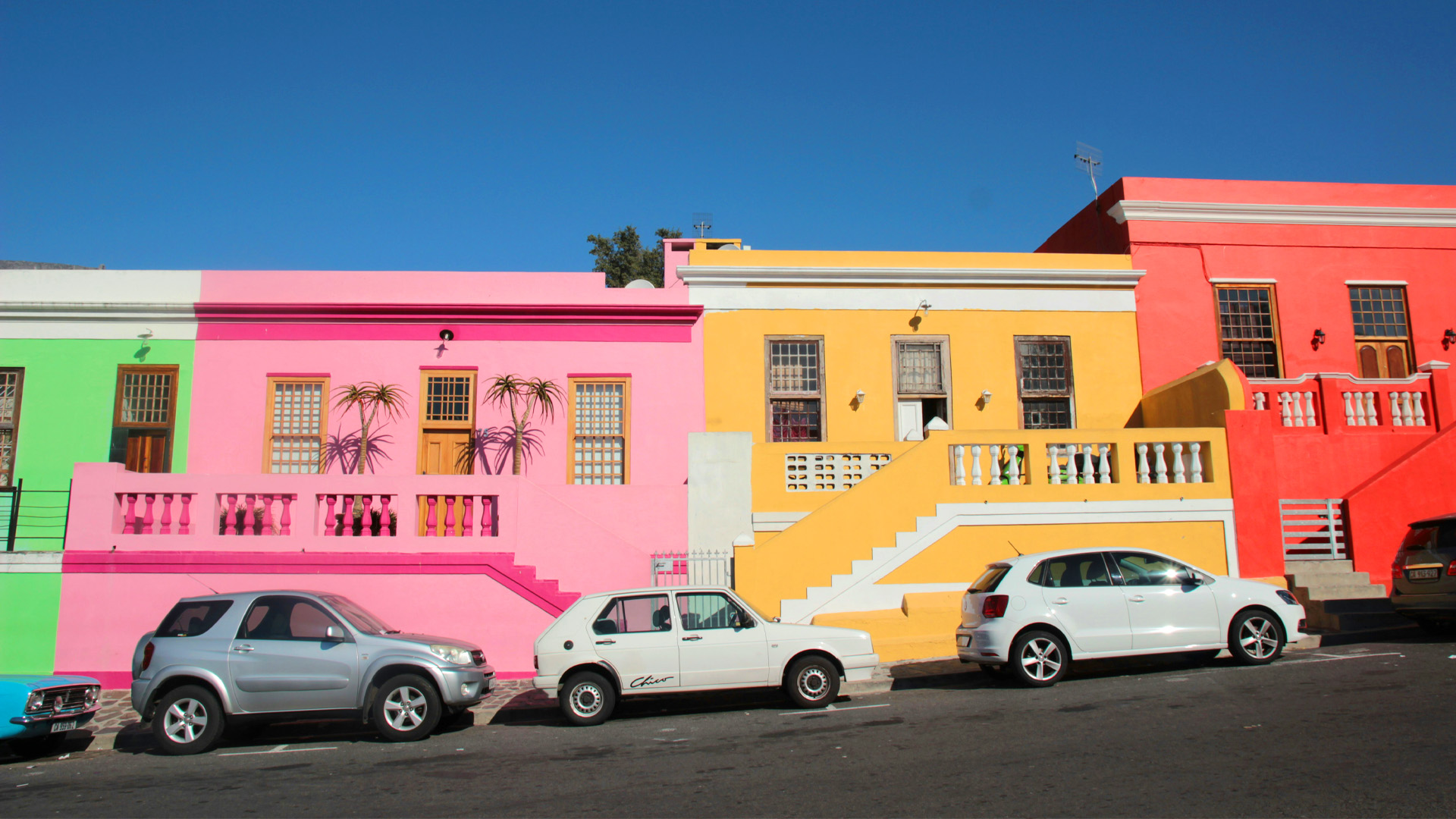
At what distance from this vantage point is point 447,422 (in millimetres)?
16203

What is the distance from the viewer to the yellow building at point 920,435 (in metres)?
12.9

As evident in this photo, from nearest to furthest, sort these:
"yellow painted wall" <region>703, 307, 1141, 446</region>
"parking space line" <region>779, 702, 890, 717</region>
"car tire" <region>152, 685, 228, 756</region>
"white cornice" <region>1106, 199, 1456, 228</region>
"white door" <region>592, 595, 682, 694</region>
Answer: "car tire" <region>152, 685, 228, 756</region>
"parking space line" <region>779, 702, 890, 717</region>
"white door" <region>592, 595, 682, 694</region>
"yellow painted wall" <region>703, 307, 1141, 446</region>
"white cornice" <region>1106, 199, 1456, 228</region>

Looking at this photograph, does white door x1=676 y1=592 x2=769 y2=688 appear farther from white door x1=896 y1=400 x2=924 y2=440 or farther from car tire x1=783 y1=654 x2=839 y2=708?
white door x1=896 y1=400 x2=924 y2=440

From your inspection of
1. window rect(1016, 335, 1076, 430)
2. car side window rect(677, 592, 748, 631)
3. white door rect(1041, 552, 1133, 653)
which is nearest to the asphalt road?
white door rect(1041, 552, 1133, 653)

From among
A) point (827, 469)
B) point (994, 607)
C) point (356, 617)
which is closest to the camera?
point (356, 617)

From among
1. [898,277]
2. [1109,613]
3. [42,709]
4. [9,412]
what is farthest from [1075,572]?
[9,412]

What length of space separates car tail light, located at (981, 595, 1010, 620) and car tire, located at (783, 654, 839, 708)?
173 centimetres

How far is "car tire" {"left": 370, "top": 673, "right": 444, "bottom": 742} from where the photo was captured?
9109mm

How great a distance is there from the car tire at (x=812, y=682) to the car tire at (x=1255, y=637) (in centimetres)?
427

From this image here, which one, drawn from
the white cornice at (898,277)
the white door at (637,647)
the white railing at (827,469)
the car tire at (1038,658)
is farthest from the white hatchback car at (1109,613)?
the white cornice at (898,277)

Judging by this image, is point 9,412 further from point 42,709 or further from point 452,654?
point 452,654

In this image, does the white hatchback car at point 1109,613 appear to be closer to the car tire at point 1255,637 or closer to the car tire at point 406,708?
the car tire at point 1255,637

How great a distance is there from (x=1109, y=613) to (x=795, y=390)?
25.3ft

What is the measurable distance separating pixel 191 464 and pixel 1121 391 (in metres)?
15.8
